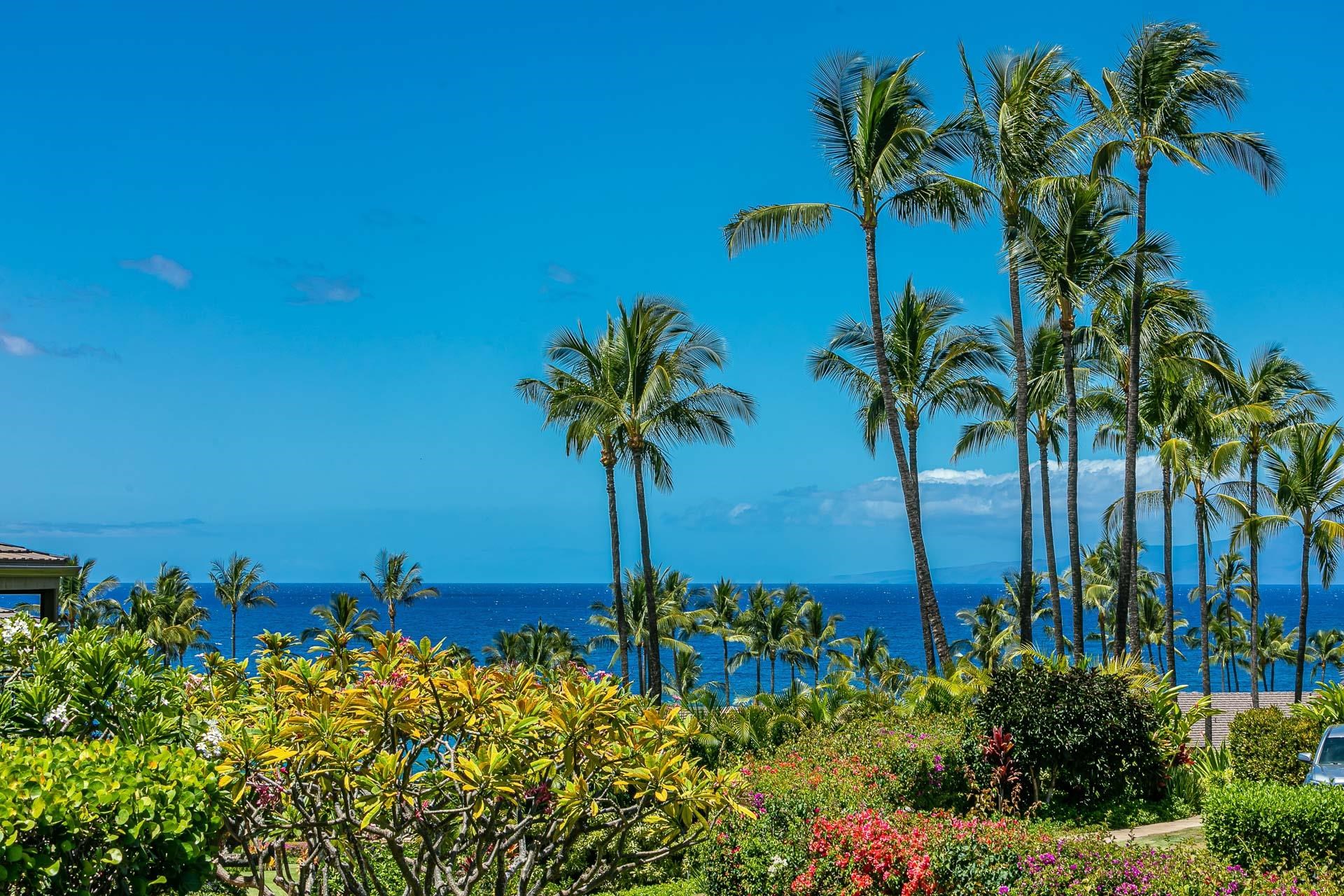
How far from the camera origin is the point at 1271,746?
1598 cm

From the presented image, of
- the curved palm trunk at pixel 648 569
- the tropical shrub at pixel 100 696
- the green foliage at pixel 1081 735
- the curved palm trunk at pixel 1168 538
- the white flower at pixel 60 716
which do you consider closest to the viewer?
the tropical shrub at pixel 100 696

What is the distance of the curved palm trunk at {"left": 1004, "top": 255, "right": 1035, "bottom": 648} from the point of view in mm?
21938

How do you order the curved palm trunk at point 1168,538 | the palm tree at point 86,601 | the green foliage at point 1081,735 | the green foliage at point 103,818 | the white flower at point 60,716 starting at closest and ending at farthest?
the green foliage at point 103,818, the white flower at point 60,716, the green foliage at point 1081,735, the curved palm trunk at point 1168,538, the palm tree at point 86,601

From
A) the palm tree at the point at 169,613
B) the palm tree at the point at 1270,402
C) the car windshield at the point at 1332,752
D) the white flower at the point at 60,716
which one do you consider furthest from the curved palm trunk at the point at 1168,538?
the palm tree at the point at 169,613

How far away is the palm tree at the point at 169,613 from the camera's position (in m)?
50.1

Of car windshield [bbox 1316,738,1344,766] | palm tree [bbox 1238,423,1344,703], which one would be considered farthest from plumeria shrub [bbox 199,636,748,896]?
palm tree [bbox 1238,423,1344,703]

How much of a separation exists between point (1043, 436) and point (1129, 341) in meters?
5.62

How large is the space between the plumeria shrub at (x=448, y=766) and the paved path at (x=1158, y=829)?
742 cm

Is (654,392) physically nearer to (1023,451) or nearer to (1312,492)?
(1023,451)

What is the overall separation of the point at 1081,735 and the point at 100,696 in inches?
463

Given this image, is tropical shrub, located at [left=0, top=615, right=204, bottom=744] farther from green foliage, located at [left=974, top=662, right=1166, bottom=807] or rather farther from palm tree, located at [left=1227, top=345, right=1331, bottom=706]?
palm tree, located at [left=1227, top=345, right=1331, bottom=706]

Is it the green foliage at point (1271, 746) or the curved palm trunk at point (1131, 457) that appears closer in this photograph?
the green foliage at point (1271, 746)

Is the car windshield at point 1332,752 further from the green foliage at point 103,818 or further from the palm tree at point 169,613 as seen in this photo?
the palm tree at point 169,613

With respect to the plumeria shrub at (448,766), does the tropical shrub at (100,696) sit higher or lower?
higher
